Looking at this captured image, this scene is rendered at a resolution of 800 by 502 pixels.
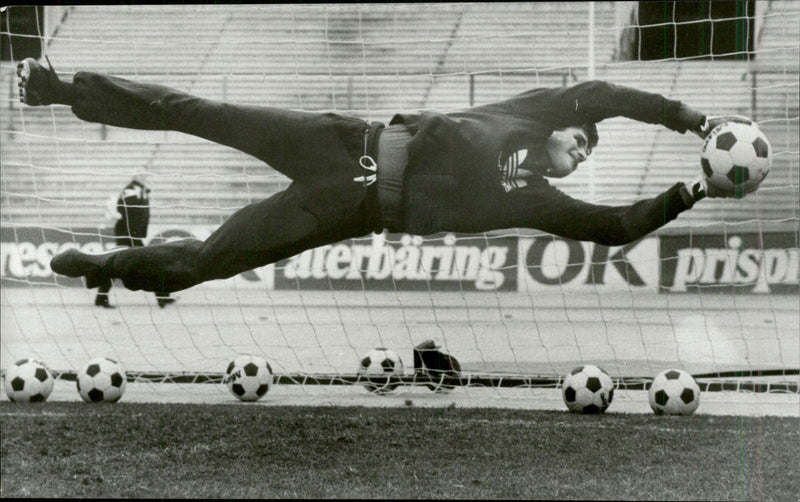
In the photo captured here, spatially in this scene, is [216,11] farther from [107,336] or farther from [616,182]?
[616,182]

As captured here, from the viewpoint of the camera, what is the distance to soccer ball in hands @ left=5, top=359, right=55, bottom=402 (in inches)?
226

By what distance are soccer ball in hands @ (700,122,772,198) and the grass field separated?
1.28 m

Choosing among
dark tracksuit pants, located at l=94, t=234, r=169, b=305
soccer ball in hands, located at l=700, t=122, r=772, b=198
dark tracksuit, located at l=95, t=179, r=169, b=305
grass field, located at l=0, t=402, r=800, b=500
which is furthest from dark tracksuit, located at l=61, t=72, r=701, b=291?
dark tracksuit, located at l=95, t=179, r=169, b=305

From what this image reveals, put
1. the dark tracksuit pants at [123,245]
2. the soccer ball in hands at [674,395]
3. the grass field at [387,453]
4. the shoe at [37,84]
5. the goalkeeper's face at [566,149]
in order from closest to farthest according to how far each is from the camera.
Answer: the grass field at [387,453], the shoe at [37,84], the goalkeeper's face at [566,149], the soccer ball in hands at [674,395], the dark tracksuit pants at [123,245]

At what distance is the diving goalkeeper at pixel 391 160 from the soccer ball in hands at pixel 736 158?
0.63 feet

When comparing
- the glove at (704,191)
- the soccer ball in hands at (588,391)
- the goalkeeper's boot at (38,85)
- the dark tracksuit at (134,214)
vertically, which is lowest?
the soccer ball in hands at (588,391)

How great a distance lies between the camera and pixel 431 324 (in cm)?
975

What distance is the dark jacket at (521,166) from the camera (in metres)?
4.86

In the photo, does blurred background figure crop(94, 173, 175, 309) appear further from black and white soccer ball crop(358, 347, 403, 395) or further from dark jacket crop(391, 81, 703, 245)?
dark jacket crop(391, 81, 703, 245)

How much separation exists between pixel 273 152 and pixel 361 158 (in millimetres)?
462

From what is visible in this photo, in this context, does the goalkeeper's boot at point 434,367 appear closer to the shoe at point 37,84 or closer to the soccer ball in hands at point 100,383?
the soccer ball in hands at point 100,383

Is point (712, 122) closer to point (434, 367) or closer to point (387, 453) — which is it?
point (387, 453)

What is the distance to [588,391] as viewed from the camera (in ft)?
18.2

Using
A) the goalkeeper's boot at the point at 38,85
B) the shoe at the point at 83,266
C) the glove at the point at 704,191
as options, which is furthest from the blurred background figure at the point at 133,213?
the glove at the point at 704,191
